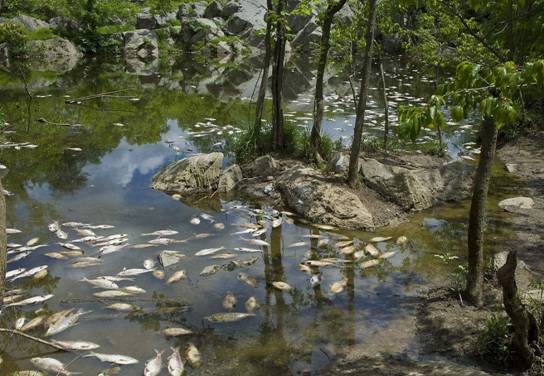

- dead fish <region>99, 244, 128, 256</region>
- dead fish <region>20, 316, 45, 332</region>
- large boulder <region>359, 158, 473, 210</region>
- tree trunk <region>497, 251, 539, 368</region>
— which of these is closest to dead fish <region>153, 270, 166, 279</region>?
dead fish <region>99, 244, 128, 256</region>

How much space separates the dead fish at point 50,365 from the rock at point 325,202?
15.3 feet

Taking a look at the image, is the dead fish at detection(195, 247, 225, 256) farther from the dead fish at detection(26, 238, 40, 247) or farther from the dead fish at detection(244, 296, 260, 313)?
the dead fish at detection(26, 238, 40, 247)

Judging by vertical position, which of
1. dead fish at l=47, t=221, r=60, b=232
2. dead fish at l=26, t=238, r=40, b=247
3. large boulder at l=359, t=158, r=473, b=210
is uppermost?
large boulder at l=359, t=158, r=473, b=210

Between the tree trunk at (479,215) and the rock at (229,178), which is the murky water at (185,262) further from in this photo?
the tree trunk at (479,215)

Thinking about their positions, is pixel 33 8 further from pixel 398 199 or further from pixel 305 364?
pixel 305 364

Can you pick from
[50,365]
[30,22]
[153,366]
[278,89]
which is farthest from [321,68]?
[30,22]

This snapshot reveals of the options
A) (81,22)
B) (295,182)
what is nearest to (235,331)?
(295,182)

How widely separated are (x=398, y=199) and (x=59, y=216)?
5.78 meters

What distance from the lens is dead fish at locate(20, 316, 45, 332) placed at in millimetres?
5566

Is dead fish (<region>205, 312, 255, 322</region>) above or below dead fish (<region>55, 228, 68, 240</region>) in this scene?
below

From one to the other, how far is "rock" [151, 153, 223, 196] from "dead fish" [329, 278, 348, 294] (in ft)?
13.2

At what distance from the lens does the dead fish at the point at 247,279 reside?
22.0ft

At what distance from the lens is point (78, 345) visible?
5.25 metres

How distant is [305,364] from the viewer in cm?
513
